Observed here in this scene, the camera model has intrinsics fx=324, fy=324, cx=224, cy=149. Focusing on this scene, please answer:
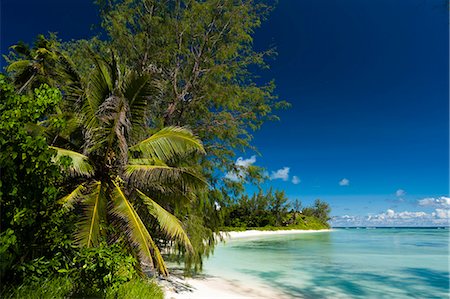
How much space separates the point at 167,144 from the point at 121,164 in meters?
1.21

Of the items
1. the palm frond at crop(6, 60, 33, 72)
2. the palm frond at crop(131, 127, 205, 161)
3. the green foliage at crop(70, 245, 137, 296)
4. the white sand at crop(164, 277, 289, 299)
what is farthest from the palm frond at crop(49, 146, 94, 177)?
the palm frond at crop(6, 60, 33, 72)

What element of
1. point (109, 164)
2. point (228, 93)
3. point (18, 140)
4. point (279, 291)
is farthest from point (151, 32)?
point (279, 291)

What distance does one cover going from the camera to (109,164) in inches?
297

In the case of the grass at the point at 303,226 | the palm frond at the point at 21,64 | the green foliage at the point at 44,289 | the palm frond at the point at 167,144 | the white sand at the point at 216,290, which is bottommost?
the grass at the point at 303,226

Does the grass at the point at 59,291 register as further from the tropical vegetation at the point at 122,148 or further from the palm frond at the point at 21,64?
the palm frond at the point at 21,64

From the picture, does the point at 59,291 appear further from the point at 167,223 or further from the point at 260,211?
the point at 260,211

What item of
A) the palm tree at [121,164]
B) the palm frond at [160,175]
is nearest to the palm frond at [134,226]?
the palm tree at [121,164]

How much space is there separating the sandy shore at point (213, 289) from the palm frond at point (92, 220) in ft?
9.53

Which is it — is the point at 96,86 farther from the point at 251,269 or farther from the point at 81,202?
the point at 251,269

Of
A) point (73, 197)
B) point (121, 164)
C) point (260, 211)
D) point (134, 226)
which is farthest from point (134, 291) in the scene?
point (260, 211)

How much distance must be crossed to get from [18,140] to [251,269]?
14.5 m

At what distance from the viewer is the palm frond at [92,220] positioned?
6.33 meters

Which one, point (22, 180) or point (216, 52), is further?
point (216, 52)

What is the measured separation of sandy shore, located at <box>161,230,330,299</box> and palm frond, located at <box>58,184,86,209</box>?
346cm
